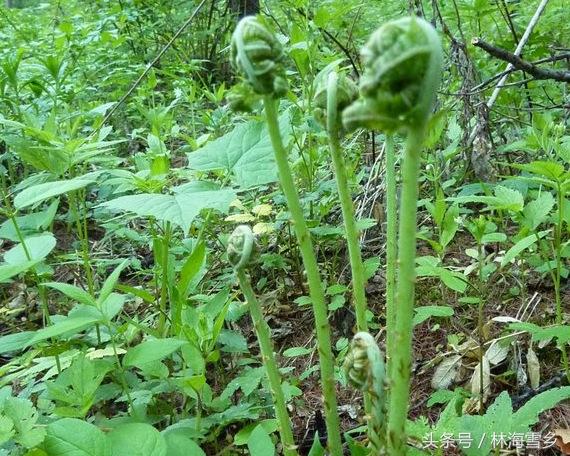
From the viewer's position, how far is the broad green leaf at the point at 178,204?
152 cm

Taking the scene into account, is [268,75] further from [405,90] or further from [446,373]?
→ [446,373]

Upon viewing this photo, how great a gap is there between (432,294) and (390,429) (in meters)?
1.47

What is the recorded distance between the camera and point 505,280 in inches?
94.0

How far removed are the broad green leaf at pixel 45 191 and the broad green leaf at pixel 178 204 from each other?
145mm

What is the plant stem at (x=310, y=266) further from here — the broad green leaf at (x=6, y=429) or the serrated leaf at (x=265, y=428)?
the broad green leaf at (x=6, y=429)

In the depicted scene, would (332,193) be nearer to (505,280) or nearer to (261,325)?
(505,280)

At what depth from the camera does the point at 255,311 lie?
1235 millimetres

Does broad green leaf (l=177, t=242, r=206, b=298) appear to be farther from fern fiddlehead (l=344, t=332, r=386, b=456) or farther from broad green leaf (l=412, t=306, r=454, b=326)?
fern fiddlehead (l=344, t=332, r=386, b=456)

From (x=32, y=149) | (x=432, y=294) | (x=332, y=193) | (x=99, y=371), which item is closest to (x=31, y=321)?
(x=32, y=149)

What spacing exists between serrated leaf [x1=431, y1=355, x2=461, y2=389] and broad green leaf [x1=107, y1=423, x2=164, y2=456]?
1053 millimetres

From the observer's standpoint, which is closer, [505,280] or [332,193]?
[505,280]

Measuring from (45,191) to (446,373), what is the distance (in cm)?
137

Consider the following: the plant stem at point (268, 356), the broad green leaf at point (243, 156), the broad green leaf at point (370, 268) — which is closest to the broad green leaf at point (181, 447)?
the plant stem at point (268, 356)

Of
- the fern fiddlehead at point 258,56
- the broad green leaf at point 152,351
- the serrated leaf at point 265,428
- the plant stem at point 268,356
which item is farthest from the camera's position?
the serrated leaf at point 265,428
